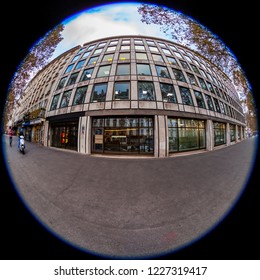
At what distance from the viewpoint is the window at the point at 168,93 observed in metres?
5.31

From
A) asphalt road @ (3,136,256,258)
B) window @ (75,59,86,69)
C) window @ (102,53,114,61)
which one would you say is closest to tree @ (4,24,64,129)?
asphalt road @ (3,136,256,258)

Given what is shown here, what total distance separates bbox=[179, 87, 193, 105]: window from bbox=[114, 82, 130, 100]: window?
305 centimetres

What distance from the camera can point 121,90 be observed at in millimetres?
6777

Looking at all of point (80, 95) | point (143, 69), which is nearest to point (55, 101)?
point (80, 95)

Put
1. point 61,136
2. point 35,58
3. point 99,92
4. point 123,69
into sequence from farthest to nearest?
point 99,92 → point 123,69 → point 61,136 → point 35,58

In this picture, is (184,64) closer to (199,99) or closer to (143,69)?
(199,99)

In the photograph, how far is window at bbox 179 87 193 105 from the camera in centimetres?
469

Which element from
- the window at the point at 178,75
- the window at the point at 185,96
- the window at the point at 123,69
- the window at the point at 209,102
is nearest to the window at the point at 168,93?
the window at the point at 185,96

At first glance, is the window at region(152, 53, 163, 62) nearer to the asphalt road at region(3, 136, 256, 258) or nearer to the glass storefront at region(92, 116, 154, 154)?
the glass storefront at region(92, 116, 154, 154)

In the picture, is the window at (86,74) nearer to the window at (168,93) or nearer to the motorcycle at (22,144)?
the window at (168,93)

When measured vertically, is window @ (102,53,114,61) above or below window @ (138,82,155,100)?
above

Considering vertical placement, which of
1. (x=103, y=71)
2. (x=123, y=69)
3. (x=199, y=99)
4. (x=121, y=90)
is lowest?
(x=199, y=99)

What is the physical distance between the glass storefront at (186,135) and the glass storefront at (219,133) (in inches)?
18.0

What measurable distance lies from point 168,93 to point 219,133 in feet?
10.0
